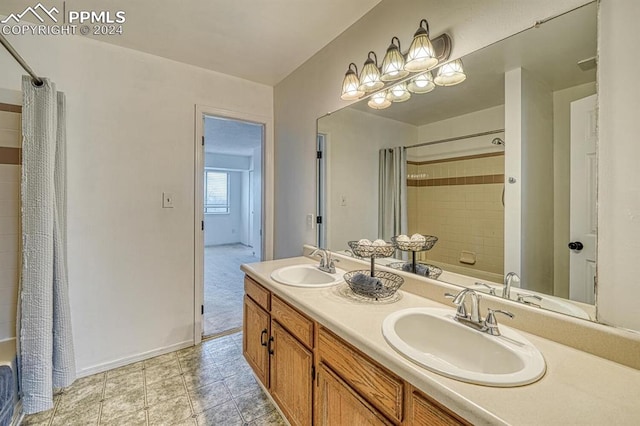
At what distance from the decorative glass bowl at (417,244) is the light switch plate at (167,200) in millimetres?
1795

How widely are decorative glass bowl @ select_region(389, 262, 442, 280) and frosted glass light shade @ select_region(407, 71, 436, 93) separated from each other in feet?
2.92

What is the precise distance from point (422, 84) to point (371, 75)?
336 mm

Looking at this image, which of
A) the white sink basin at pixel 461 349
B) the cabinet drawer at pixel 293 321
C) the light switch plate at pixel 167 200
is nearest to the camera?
the white sink basin at pixel 461 349

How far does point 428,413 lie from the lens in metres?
0.72

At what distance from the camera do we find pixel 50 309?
1.56 m

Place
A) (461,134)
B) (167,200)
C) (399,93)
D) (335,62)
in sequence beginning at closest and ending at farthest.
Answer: (461,134) → (399,93) → (335,62) → (167,200)

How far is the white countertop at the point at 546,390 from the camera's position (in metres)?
0.58

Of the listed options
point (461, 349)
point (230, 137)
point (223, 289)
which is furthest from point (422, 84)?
point (230, 137)

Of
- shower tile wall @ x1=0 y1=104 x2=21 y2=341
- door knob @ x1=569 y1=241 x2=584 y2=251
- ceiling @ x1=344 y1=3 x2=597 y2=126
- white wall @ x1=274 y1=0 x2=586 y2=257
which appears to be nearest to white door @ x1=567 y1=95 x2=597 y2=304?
door knob @ x1=569 y1=241 x2=584 y2=251

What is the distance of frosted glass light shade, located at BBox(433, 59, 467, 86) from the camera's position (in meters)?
1.25

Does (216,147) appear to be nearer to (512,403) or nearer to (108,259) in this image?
(108,259)

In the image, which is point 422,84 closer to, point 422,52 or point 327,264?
point 422,52

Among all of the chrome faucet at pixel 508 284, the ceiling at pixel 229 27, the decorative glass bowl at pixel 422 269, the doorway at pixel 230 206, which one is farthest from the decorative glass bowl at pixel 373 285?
the doorway at pixel 230 206

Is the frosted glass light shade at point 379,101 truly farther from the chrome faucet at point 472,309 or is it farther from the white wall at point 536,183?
the chrome faucet at point 472,309
